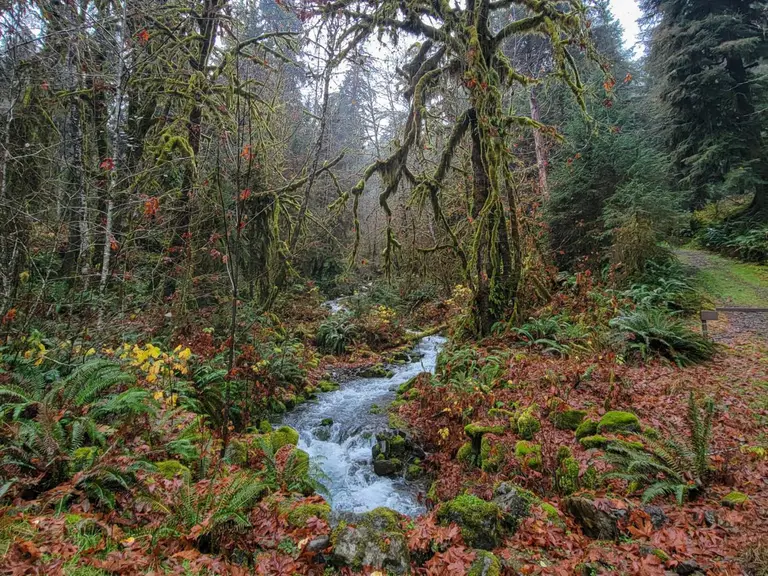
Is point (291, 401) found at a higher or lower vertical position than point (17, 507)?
lower

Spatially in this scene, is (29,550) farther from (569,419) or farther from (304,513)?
(569,419)

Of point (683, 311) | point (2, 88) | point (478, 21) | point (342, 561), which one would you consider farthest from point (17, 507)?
point (683, 311)

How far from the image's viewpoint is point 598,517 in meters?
3.28

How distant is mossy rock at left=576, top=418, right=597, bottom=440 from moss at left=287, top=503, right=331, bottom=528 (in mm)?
3130

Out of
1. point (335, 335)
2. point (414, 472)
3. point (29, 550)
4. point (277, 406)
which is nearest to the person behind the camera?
point (29, 550)

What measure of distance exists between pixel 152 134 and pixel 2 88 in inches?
107

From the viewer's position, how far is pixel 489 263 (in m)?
8.27

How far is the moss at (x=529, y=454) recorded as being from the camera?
A: 175 inches

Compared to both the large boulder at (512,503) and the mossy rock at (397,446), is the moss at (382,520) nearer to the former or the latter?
the large boulder at (512,503)

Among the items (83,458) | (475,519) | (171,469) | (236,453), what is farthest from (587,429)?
(83,458)

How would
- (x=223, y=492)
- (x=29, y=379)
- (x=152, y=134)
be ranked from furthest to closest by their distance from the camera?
1. (x=152, y=134)
2. (x=29, y=379)
3. (x=223, y=492)

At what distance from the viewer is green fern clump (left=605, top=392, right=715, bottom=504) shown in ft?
11.0

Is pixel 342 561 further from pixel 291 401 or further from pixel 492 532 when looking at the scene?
pixel 291 401

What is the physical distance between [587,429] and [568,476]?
0.82 meters
